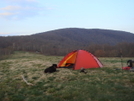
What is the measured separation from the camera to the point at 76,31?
361 ft

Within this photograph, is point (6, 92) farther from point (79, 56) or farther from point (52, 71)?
point (79, 56)

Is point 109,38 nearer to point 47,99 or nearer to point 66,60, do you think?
point 66,60

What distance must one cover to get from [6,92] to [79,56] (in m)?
6.24

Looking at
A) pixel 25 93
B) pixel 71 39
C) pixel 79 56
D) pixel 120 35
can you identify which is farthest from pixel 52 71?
pixel 120 35

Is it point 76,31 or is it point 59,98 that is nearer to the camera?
point 59,98

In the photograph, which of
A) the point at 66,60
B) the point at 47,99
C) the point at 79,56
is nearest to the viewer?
the point at 47,99

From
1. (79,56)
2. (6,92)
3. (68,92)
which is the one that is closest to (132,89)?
(68,92)

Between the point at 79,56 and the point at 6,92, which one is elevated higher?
the point at 79,56

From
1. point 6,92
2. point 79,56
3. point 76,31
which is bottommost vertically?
point 6,92

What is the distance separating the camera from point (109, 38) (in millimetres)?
98500

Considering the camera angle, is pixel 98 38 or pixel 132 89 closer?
pixel 132 89

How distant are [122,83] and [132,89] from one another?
946mm

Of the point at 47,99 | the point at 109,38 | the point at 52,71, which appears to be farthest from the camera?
the point at 109,38

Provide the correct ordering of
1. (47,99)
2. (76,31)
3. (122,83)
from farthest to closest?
(76,31)
(122,83)
(47,99)
